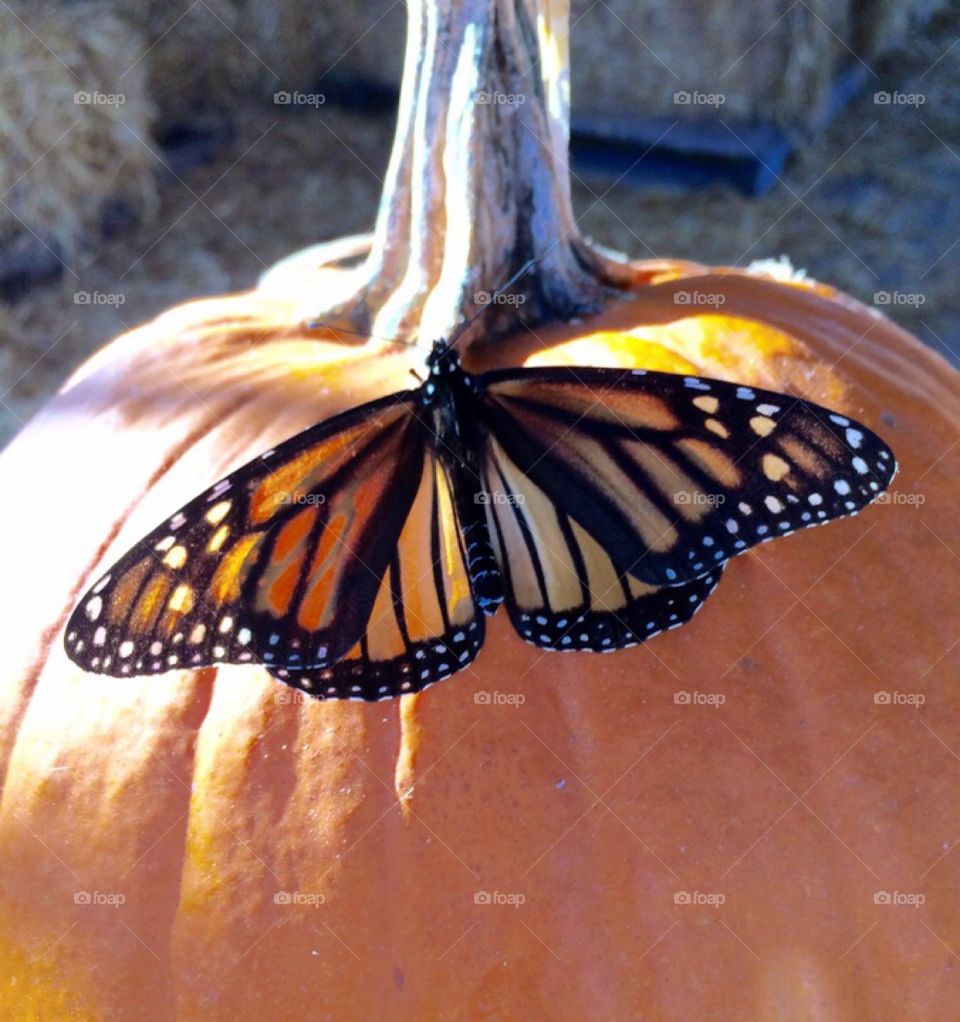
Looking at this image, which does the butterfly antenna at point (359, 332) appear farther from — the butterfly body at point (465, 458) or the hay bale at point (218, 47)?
the hay bale at point (218, 47)

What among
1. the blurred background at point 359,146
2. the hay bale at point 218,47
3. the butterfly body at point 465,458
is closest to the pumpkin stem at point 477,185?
the butterfly body at point 465,458

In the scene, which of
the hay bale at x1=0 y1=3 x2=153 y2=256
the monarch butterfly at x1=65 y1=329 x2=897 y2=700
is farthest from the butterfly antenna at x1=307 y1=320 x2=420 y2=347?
the hay bale at x1=0 y1=3 x2=153 y2=256

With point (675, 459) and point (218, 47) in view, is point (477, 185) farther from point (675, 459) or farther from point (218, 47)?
point (218, 47)

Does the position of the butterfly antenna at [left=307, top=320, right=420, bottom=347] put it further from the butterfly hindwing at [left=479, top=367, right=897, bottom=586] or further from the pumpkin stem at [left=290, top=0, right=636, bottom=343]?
the butterfly hindwing at [left=479, top=367, right=897, bottom=586]

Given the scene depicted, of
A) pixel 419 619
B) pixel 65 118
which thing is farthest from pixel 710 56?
pixel 419 619

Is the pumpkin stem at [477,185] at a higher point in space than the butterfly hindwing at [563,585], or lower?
higher

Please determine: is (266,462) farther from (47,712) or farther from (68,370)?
(68,370)
